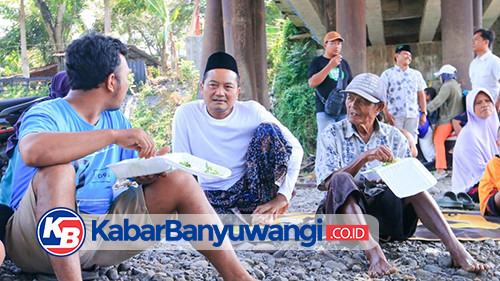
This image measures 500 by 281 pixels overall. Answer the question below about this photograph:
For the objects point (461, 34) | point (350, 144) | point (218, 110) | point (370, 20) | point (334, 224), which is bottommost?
point (334, 224)

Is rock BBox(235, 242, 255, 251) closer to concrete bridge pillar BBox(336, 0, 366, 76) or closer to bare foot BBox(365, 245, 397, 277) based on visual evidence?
bare foot BBox(365, 245, 397, 277)

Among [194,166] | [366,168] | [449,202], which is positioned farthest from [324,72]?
[194,166]

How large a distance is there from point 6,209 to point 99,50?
0.83m

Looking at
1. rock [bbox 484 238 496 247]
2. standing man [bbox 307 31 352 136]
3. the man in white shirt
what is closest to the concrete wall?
the man in white shirt

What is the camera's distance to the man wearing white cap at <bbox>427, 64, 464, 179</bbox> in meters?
7.20

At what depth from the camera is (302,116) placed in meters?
9.10

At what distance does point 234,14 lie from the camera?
5855 mm

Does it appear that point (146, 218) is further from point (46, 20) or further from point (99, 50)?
point (46, 20)

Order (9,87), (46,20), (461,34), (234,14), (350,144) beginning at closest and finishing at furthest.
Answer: (350,144), (234,14), (461,34), (9,87), (46,20)

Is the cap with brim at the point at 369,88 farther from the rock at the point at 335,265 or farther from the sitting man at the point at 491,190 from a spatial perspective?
the sitting man at the point at 491,190

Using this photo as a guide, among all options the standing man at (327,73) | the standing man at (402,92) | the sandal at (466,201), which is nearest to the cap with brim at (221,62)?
the standing man at (327,73)

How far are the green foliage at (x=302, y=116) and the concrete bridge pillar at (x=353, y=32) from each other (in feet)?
8.59

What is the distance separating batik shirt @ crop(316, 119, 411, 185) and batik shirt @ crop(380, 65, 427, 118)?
3560mm

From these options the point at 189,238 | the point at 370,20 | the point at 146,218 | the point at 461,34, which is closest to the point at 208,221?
the point at 189,238
